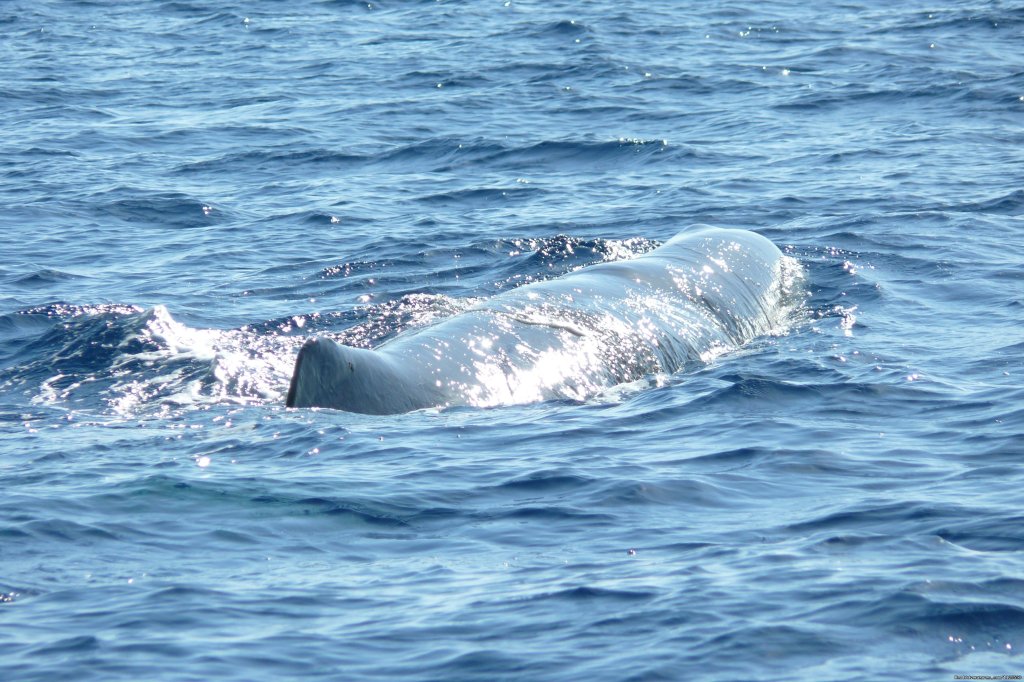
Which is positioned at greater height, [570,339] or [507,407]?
[570,339]

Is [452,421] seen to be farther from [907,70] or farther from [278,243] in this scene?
[907,70]

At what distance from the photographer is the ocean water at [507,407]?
749cm

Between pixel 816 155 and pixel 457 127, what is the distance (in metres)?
6.42

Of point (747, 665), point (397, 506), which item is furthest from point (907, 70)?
point (747, 665)

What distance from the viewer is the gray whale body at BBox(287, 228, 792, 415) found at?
10844mm

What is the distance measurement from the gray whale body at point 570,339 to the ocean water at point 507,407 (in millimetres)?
235

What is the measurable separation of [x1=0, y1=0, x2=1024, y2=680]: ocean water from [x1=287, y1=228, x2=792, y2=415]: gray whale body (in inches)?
9.3

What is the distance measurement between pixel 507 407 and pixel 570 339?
1.12 m

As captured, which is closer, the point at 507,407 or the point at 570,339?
the point at 507,407

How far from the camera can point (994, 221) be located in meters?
18.4

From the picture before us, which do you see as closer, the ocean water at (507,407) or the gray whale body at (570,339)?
the ocean water at (507,407)

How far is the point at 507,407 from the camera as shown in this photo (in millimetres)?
11586

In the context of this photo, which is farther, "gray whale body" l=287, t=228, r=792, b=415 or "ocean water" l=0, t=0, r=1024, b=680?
"gray whale body" l=287, t=228, r=792, b=415

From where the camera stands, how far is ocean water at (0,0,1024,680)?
295 inches
